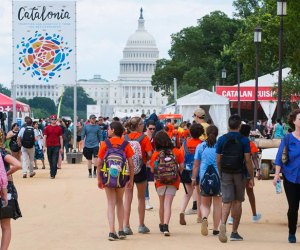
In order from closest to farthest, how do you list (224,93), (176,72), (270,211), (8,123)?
(270,211) → (8,123) → (224,93) → (176,72)

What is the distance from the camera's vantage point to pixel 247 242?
45.3ft

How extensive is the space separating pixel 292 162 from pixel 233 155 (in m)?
0.77

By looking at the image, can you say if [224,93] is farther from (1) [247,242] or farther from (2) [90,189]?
(1) [247,242]

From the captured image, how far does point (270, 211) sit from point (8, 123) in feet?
104

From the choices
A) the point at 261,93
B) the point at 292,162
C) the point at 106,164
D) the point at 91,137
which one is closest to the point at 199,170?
the point at 106,164

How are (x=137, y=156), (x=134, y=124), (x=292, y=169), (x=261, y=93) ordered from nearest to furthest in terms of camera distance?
(x=292, y=169)
(x=137, y=156)
(x=134, y=124)
(x=261, y=93)

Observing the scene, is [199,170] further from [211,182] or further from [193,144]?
[193,144]

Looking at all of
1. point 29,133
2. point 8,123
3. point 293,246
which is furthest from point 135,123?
point 8,123

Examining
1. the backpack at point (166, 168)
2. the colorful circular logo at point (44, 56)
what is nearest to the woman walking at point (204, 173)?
the backpack at point (166, 168)

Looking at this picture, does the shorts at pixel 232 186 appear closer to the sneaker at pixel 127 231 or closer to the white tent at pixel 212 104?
the sneaker at pixel 127 231

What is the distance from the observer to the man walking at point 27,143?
29.4 meters

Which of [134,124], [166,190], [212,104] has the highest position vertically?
[212,104]

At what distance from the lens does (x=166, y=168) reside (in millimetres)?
14531

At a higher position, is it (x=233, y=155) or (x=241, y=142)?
(x=241, y=142)
